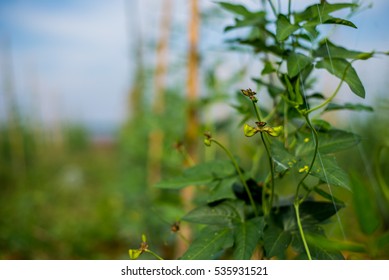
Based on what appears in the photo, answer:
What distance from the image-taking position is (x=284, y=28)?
0.44 metres

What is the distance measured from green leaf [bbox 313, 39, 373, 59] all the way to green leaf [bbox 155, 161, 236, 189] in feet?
0.57

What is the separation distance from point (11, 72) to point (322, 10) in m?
3.81

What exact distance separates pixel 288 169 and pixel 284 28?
15 centimetres

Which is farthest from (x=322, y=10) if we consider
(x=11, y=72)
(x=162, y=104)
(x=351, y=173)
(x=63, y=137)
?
(x=63, y=137)

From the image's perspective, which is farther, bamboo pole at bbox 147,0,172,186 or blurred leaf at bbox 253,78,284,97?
bamboo pole at bbox 147,0,172,186

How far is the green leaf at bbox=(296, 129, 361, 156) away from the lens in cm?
47

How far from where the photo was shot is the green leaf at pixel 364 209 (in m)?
0.57

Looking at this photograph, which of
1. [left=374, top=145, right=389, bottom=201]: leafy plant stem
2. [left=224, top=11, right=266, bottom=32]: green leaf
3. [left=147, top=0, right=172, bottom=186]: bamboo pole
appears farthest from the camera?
[left=147, top=0, right=172, bottom=186]: bamboo pole

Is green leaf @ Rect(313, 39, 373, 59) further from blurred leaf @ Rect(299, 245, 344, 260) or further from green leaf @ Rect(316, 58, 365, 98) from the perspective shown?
blurred leaf @ Rect(299, 245, 344, 260)

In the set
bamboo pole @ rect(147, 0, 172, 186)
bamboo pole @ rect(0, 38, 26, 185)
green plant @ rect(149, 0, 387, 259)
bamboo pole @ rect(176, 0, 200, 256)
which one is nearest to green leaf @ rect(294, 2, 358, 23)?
green plant @ rect(149, 0, 387, 259)
